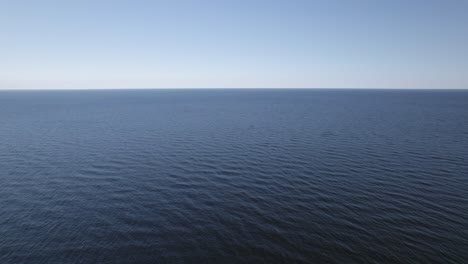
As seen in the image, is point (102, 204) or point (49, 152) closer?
point (102, 204)

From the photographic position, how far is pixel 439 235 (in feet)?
89.3

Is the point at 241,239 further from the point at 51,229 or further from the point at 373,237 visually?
the point at 51,229

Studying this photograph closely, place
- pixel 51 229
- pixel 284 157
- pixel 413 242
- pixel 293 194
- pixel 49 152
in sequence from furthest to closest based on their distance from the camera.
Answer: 1. pixel 49 152
2. pixel 284 157
3. pixel 293 194
4. pixel 51 229
5. pixel 413 242

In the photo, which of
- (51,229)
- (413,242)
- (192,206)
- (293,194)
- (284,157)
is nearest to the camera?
(413,242)

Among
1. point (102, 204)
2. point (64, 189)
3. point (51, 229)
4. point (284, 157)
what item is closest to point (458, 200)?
point (284, 157)

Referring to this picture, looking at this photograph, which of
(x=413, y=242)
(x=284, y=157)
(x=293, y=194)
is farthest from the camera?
(x=284, y=157)

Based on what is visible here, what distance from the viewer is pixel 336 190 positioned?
3856cm

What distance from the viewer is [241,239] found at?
27391 millimetres

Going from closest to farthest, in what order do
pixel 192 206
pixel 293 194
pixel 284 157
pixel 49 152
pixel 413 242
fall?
pixel 413 242 < pixel 192 206 < pixel 293 194 < pixel 284 157 < pixel 49 152

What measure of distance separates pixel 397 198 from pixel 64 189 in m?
54.7

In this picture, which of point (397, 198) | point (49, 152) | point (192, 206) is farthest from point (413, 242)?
point (49, 152)

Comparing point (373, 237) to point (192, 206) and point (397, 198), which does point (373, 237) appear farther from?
point (192, 206)

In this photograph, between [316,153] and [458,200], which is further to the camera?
[316,153]

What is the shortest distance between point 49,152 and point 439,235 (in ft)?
261
